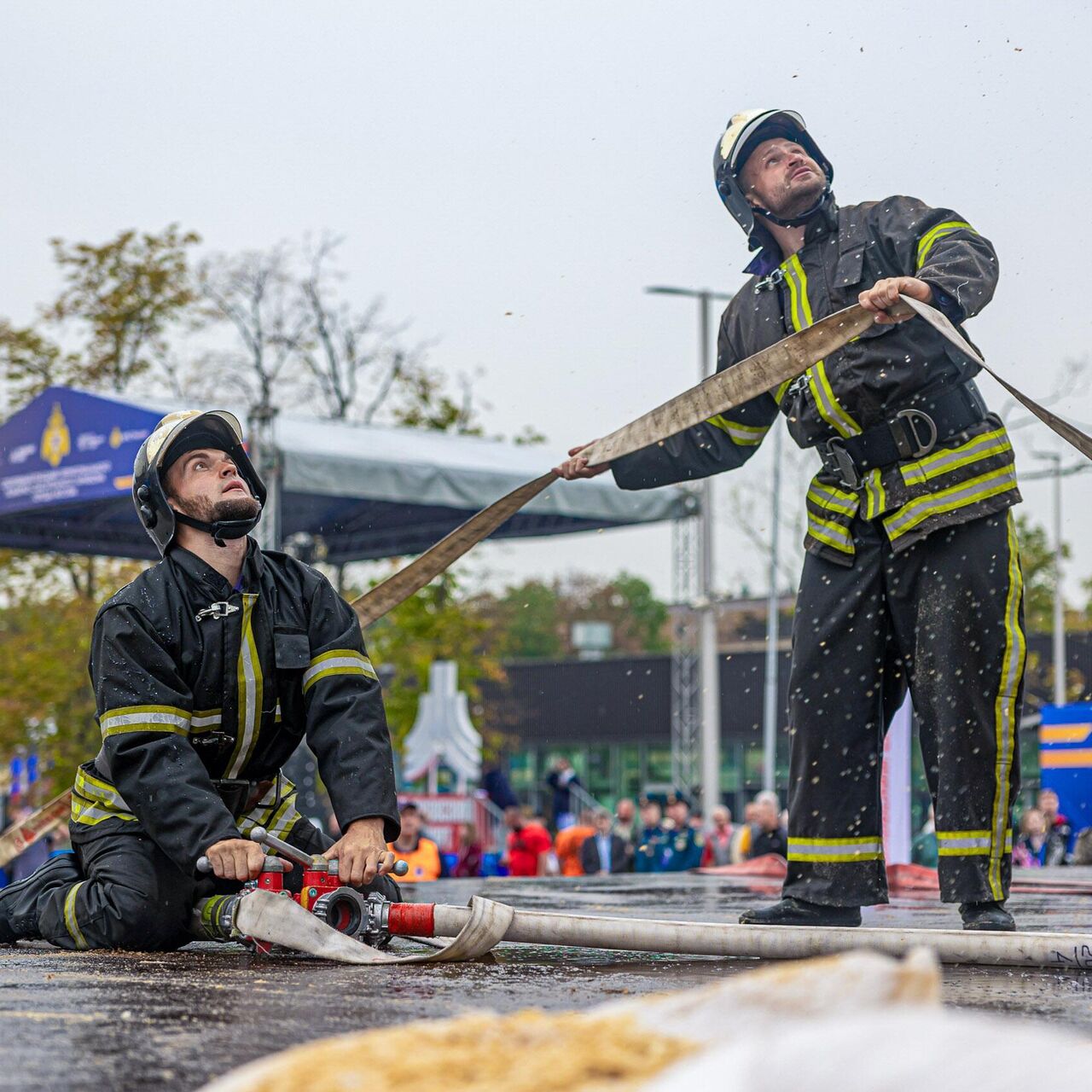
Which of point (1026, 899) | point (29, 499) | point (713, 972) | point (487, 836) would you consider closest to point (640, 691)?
point (487, 836)

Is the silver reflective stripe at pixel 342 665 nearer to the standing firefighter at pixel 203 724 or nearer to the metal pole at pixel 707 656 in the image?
the standing firefighter at pixel 203 724

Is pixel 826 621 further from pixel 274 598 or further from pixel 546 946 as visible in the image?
pixel 274 598

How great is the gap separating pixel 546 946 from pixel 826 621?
3.46 ft

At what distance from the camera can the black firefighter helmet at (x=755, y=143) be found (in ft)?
14.2

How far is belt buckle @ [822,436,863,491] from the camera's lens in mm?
4164

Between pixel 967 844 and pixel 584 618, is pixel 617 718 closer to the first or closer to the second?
pixel 584 618

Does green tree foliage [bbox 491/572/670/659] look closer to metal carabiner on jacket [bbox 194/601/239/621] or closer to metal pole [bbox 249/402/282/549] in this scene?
metal pole [bbox 249/402/282/549]

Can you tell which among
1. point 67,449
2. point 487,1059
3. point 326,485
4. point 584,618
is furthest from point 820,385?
point 584,618

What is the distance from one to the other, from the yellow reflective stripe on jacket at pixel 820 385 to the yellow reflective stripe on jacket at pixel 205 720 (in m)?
1.66

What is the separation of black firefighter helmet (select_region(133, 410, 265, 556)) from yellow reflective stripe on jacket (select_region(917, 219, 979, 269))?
5.78 feet

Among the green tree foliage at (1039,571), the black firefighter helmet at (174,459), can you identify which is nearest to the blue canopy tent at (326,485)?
the black firefighter helmet at (174,459)

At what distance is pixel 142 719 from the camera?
3846 millimetres

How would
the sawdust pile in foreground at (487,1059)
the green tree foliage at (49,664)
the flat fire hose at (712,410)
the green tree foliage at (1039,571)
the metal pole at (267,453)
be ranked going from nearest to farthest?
the sawdust pile in foreground at (487,1059) → the flat fire hose at (712,410) → the metal pole at (267,453) → the green tree foliage at (49,664) → the green tree foliage at (1039,571)

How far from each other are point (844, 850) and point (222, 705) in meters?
1.55
